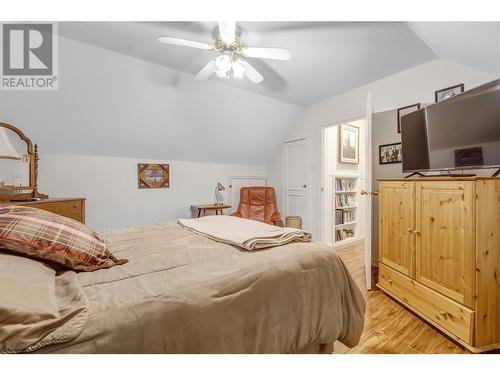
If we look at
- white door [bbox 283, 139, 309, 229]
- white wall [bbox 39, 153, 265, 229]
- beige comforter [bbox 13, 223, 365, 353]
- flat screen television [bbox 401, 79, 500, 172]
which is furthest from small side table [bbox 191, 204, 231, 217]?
flat screen television [bbox 401, 79, 500, 172]

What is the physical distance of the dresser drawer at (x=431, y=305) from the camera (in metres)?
1.52

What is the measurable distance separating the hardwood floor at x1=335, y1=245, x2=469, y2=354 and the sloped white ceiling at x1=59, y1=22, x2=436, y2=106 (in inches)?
94.1

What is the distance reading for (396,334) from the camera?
1684 mm

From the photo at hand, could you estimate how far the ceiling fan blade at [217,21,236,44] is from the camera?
161 centimetres

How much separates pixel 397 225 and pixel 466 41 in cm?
148

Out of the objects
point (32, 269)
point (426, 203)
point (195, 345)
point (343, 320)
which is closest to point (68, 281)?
point (32, 269)

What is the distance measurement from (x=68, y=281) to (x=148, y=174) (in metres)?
3.04

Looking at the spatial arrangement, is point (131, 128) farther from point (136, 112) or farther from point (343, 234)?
point (343, 234)

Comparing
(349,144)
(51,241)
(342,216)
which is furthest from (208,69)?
(342,216)

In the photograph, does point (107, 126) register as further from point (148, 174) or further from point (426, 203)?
point (426, 203)

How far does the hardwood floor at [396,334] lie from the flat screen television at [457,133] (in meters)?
1.24

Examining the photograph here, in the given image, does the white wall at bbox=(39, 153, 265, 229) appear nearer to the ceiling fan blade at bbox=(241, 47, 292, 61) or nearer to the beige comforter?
the beige comforter

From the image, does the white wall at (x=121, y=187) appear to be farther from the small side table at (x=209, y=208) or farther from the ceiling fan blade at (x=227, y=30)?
the ceiling fan blade at (x=227, y=30)

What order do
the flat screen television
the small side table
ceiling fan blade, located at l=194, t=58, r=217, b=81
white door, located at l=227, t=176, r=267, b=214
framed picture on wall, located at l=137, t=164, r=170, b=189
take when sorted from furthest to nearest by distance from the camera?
white door, located at l=227, t=176, r=267, b=214, the small side table, framed picture on wall, located at l=137, t=164, r=170, b=189, ceiling fan blade, located at l=194, t=58, r=217, b=81, the flat screen television
